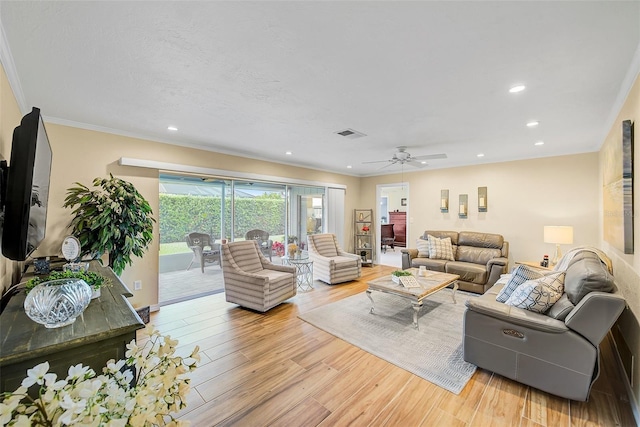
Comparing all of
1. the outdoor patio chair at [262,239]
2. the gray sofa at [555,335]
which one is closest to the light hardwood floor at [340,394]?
the gray sofa at [555,335]

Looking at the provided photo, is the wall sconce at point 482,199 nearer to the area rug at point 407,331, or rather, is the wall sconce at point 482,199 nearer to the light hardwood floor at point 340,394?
the area rug at point 407,331

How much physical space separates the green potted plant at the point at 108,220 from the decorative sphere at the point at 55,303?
2.01 metres

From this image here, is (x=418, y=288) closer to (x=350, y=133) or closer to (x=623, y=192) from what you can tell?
(x=623, y=192)

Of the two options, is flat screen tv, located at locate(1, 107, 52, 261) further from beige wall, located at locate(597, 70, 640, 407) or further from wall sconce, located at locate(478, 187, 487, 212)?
wall sconce, located at locate(478, 187, 487, 212)

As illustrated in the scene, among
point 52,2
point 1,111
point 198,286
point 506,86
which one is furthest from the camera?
point 198,286

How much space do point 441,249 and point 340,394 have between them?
4102 millimetres

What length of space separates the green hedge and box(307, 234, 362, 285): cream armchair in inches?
34.2

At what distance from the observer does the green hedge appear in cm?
425

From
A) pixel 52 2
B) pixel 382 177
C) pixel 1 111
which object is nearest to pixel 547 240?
pixel 382 177

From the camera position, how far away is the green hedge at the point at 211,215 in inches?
167

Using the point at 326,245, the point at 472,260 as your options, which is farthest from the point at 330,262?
the point at 472,260

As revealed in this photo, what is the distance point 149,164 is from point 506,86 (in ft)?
14.2

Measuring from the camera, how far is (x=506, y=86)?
7.66ft

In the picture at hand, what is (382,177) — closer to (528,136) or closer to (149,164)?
(528,136)
